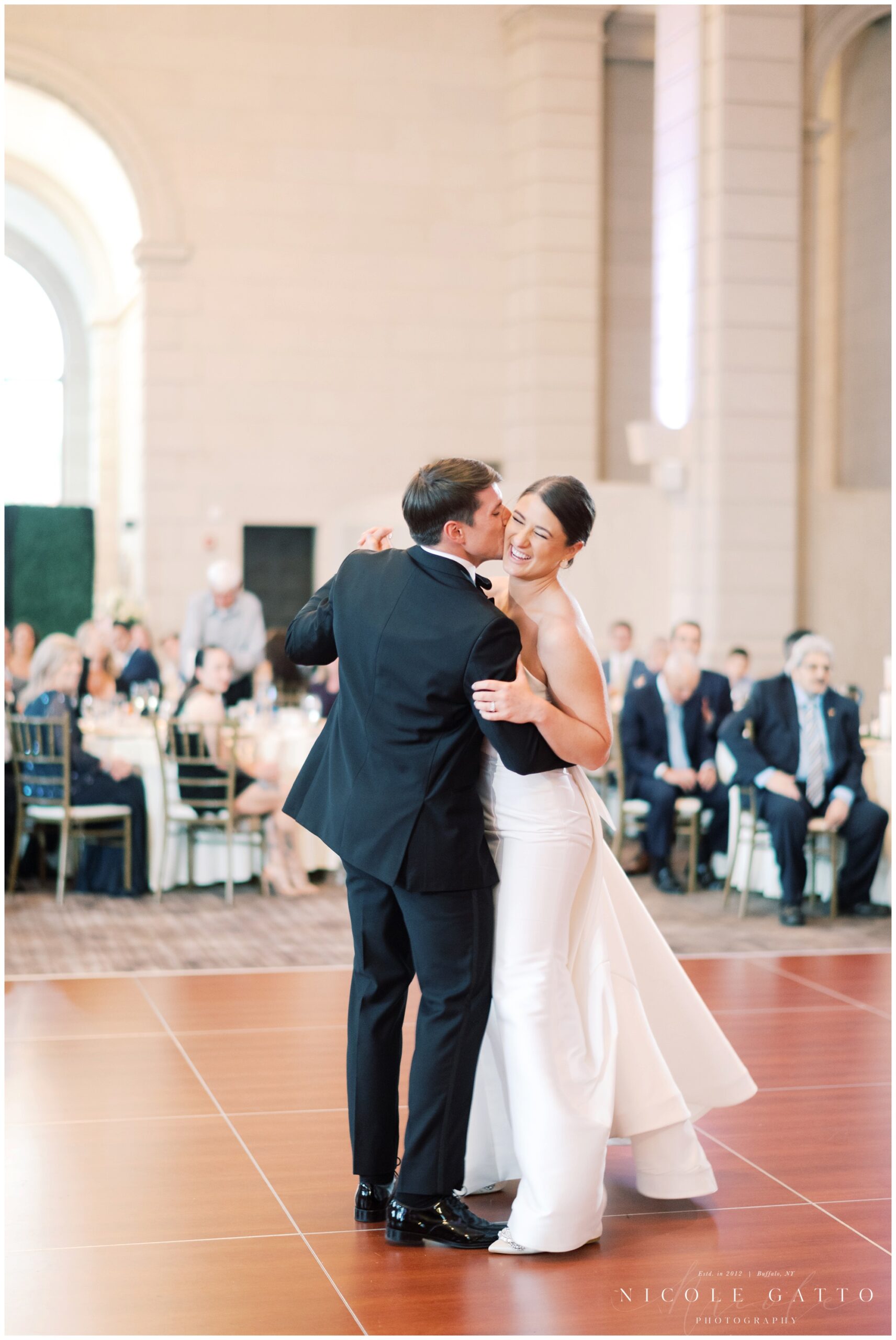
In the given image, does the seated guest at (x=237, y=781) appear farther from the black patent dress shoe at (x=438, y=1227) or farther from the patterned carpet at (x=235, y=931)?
the black patent dress shoe at (x=438, y=1227)

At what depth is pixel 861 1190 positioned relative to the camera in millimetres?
3646

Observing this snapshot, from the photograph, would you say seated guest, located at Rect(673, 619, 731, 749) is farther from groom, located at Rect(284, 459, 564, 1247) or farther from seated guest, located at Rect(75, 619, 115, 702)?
groom, located at Rect(284, 459, 564, 1247)

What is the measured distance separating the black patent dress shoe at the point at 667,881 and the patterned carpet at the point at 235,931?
0.18 ft

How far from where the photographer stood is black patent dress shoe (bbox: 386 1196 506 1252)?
3.21 metres

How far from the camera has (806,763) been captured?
742 centimetres

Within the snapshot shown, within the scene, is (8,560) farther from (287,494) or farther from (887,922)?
(887,922)

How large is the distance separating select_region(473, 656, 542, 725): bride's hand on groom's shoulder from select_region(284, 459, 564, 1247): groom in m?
0.03

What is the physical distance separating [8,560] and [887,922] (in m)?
14.6

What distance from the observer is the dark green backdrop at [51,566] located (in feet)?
62.7

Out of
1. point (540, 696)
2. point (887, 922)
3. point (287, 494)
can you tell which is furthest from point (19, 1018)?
point (287, 494)

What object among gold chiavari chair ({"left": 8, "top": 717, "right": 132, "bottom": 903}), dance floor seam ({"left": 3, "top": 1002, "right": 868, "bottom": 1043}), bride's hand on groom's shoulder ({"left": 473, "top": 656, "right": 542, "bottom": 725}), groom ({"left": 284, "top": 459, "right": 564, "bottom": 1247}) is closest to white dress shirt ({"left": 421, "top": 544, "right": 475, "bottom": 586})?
groom ({"left": 284, "top": 459, "right": 564, "bottom": 1247})

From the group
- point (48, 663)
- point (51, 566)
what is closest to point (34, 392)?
point (51, 566)

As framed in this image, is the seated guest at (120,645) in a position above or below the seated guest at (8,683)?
above

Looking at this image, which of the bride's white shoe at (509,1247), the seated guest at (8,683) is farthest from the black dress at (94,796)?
the bride's white shoe at (509,1247)
